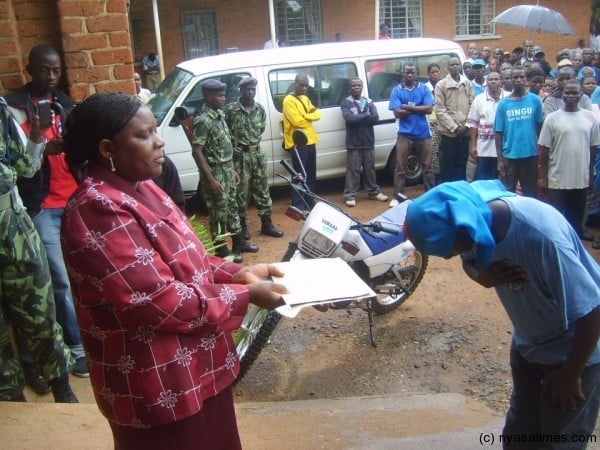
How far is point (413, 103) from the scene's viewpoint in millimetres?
7887

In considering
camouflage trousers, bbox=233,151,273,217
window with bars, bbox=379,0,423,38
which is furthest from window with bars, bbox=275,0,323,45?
camouflage trousers, bbox=233,151,273,217

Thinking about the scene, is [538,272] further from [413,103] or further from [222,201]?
[413,103]

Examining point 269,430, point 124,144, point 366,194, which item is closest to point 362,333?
point 269,430

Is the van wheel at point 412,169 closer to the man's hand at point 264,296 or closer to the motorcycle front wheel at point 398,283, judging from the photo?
the motorcycle front wheel at point 398,283

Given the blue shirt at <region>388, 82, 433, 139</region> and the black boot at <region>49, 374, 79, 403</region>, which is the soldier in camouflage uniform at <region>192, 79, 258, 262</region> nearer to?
the blue shirt at <region>388, 82, 433, 139</region>

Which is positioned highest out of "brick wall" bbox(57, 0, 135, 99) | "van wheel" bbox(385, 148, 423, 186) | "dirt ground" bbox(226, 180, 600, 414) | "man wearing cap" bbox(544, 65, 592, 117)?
"brick wall" bbox(57, 0, 135, 99)

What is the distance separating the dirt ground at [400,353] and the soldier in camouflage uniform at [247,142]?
84.8 inches

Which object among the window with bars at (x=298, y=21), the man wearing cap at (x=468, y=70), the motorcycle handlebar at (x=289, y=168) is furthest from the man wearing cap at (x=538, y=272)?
the window with bars at (x=298, y=21)

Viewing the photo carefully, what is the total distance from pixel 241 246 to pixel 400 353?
2717 millimetres

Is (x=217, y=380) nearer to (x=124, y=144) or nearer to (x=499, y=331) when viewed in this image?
(x=124, y=144)

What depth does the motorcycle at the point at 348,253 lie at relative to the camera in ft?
12.9

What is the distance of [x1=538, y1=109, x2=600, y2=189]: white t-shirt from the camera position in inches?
228

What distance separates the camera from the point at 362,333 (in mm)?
4723

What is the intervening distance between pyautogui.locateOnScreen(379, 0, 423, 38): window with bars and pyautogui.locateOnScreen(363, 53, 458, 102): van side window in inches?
371
